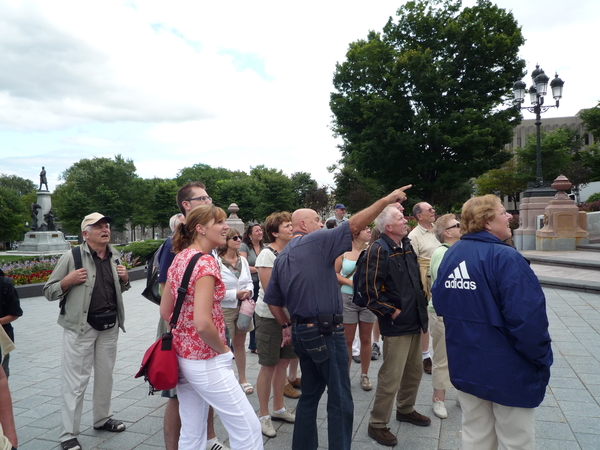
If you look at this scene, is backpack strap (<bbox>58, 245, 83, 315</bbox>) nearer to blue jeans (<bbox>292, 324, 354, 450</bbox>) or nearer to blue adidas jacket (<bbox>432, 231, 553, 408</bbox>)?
blue jeans (<bbox>292, 324, 354, 450</bbox>)

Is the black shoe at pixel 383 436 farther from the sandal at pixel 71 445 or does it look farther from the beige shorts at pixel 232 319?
the sandal at pixel 71 445

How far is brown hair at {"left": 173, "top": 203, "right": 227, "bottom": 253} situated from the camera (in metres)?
2.71

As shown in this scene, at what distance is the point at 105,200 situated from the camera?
60750mm

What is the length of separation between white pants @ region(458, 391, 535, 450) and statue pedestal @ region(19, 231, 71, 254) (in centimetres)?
3076

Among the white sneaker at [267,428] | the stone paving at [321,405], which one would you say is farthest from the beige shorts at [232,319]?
the white sneaker at [267,428]

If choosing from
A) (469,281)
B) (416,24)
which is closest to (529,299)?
(469,281)

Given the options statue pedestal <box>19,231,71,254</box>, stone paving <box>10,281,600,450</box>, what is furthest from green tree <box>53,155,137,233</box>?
stone paving <box>10,281,600,450</box>

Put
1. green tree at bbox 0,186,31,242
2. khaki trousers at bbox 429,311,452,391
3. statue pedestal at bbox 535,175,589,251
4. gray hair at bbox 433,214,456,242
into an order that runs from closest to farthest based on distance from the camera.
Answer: khaki trousers at bbox 429,311,452,391, gray hair at bbox 433,214,456,242, statue pedestal at bbox 535,175,589,251, green tree at bbox 0,186,31,242

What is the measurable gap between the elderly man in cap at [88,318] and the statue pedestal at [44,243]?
28.1m

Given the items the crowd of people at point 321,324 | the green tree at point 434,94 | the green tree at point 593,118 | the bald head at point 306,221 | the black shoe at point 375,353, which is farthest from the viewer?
the green tree at point 593,118

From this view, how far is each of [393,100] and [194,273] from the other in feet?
89.1

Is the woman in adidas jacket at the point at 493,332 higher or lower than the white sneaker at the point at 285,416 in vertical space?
higher

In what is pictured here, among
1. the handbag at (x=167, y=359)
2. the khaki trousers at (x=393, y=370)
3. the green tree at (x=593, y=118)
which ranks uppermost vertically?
the green tree at (x=593, y=118)

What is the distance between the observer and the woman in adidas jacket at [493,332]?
2332 mm
